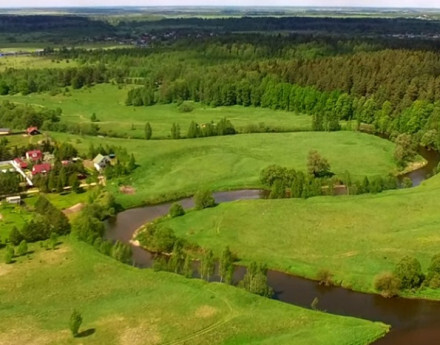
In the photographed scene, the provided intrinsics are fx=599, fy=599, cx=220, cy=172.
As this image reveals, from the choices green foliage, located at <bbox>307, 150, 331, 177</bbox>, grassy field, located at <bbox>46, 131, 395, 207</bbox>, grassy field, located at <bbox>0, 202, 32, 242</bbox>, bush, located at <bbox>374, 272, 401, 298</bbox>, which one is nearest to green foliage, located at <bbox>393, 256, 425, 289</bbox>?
bush, located at <bbox>374, 272, 401, 298</bbox>

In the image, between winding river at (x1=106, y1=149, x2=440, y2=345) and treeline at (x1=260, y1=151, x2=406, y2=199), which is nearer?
winding river at (x1=106, y1=149, x2=440, y2=345)

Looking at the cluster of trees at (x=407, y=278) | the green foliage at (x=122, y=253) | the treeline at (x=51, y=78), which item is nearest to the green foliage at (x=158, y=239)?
the green foliage at (x=122, y=253)

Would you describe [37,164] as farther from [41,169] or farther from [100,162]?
[100,162]

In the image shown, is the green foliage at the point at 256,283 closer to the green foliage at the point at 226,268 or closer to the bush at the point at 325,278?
the green foliage at the point at 226,268

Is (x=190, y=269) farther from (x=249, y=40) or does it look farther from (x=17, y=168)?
(x=249, y=40)

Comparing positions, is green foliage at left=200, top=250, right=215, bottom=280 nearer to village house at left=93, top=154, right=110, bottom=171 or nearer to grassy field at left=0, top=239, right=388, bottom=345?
grassy field at left=0, top=239, right=388, bottom=345
